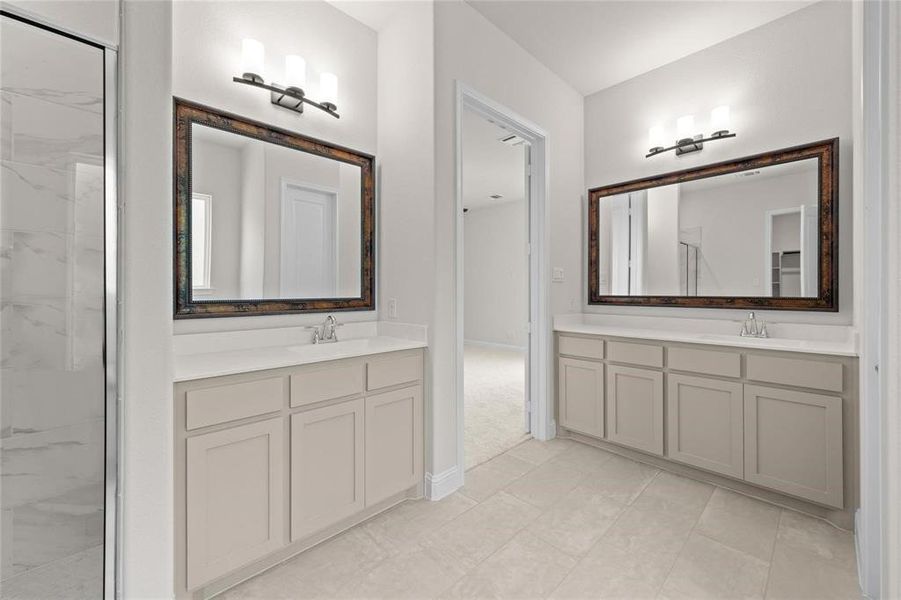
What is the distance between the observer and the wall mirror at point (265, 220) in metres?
1.82

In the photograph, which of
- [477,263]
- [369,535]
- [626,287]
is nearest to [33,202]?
[369,535]

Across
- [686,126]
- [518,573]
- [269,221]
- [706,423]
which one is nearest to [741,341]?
[706,423]

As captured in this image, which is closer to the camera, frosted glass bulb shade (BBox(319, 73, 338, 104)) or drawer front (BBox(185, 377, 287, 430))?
drawer front (BBox(185, 377, 287, 430))

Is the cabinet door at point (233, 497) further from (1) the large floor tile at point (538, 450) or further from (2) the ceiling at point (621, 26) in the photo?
(2) the ceiling at point (621, 26)

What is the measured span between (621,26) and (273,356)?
3.00 metres

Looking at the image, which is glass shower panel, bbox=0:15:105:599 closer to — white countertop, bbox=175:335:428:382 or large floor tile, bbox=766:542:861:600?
white countertop, bbox=175:335:428:382

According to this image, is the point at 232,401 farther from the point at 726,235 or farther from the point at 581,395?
the point at 726,235

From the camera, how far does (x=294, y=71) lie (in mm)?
2115

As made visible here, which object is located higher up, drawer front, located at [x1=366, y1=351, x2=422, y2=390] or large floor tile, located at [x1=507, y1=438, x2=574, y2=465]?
drawer front, located at [x1=366, y1=351, x2=422, y2=390]

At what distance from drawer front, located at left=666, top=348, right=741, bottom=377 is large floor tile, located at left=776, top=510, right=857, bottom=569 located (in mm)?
771

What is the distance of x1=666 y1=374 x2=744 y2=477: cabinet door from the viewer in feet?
7.43

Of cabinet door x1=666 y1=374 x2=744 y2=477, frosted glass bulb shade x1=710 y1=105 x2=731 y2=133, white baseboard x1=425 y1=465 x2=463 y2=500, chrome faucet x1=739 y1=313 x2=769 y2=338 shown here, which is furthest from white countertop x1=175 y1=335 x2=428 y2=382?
frosted glass bulb shade x1=710 y1=105 x2=731 y2=133

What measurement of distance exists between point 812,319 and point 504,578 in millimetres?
2368

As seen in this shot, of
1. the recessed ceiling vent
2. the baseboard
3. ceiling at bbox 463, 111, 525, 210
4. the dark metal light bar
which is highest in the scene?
ceiling at bbox 463, 111, 525, 210
